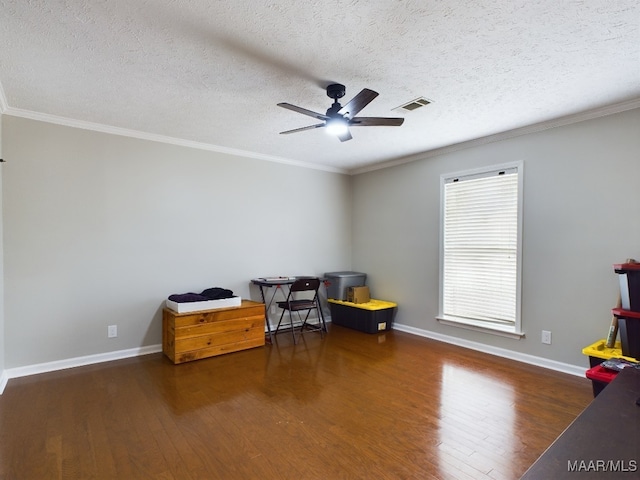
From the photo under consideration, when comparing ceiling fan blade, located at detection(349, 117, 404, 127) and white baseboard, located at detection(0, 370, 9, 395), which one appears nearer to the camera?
ceiling fan blade, located at detection(349, 117, 404, 127)

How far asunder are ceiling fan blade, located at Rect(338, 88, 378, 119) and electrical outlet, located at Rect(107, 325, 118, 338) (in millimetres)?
3051

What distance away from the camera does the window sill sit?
351 cm

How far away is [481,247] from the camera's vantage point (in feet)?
12.6

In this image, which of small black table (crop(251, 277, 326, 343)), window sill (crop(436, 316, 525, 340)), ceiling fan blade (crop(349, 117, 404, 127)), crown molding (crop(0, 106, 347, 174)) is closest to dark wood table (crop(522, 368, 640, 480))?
ceiling fan blade (crop(349, 117, 404, 127))

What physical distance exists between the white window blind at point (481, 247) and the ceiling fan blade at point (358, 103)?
6.79 ft

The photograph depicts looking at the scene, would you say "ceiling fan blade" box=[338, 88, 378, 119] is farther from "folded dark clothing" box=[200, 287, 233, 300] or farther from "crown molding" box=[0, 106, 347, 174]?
"folded dark clothing" box=[200, 287, 233, 300]

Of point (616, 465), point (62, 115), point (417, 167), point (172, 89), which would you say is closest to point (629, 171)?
point (417, 167)

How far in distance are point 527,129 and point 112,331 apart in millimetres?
4659

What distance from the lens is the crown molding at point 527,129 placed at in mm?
2850

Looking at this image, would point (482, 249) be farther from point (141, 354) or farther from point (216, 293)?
point (141, 354)

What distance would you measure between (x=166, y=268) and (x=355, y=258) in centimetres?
282


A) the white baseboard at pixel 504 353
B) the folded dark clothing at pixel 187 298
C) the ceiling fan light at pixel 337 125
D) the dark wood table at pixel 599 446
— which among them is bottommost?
the white baseboard at pixel 504 353

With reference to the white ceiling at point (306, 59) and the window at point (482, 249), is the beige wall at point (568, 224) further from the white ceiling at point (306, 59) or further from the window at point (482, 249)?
the white ceiling at point (306, 59)

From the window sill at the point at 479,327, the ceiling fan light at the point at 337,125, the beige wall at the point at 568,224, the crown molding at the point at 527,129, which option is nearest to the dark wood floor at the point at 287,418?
the window sill at the point at 479,327
